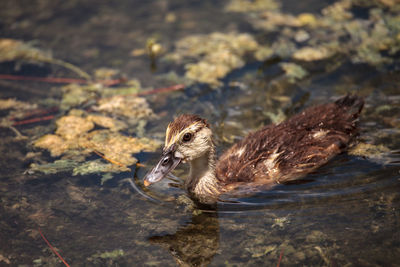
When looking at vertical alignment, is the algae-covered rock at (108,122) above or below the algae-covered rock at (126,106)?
below

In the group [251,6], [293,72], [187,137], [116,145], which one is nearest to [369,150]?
[293,72]

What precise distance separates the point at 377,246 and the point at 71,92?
5791mm

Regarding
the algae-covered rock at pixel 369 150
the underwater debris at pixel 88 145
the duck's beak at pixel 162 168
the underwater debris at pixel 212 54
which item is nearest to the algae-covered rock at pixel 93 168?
the underwater debris at pixel 88 145

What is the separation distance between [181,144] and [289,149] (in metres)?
1.56

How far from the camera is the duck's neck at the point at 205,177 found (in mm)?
5961

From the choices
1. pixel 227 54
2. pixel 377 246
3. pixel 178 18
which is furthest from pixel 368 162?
pixel 178 18

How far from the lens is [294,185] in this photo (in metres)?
6.20

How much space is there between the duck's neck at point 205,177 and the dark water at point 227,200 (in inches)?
9.9

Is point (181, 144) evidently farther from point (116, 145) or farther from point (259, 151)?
point (116, 145)

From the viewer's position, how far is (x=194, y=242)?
538cm

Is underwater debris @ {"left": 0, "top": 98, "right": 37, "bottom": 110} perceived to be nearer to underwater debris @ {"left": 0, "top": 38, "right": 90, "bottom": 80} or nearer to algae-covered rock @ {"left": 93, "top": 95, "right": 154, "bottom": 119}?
algae-covered rock @ {"left": 93, "top": 95, "right": 154, "bottom": 119}

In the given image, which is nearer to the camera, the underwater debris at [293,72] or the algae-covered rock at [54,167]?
the algae-covered rock at [54,167]

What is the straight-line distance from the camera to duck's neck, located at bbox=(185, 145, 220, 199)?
5961 mm

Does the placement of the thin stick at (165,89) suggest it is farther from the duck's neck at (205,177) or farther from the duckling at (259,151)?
the duck's neck at (205,177)
